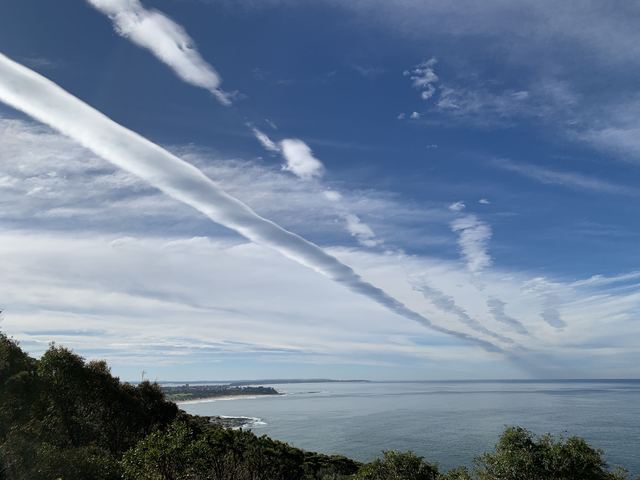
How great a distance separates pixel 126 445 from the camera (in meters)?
49.5

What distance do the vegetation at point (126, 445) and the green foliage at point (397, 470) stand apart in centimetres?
8

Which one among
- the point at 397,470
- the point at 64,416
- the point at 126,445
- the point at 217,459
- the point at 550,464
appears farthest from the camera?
the point at 217,459

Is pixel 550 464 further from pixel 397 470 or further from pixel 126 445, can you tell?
pixel 126 445

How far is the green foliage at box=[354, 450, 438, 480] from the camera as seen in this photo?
39.0m

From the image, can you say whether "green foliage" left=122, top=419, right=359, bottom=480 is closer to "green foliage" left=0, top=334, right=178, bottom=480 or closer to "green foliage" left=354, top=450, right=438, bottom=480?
"green foliage" left=0, top=334, right=178, bottom=480

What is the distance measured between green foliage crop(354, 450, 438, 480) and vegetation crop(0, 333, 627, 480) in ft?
0.27

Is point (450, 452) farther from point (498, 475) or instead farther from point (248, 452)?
point (498, 475)

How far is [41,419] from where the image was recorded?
40312 millimetres

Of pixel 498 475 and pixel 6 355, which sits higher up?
pixel 6 355

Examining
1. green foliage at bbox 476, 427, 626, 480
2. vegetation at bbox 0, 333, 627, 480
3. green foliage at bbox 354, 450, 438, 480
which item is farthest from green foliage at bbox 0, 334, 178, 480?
green foliage at bbox 476, 427, 626, 480

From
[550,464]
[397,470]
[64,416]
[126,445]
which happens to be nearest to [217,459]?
[126,445]

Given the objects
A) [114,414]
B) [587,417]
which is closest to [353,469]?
[114,414]

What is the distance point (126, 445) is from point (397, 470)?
91.3 ft

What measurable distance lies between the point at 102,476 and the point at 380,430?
142m
